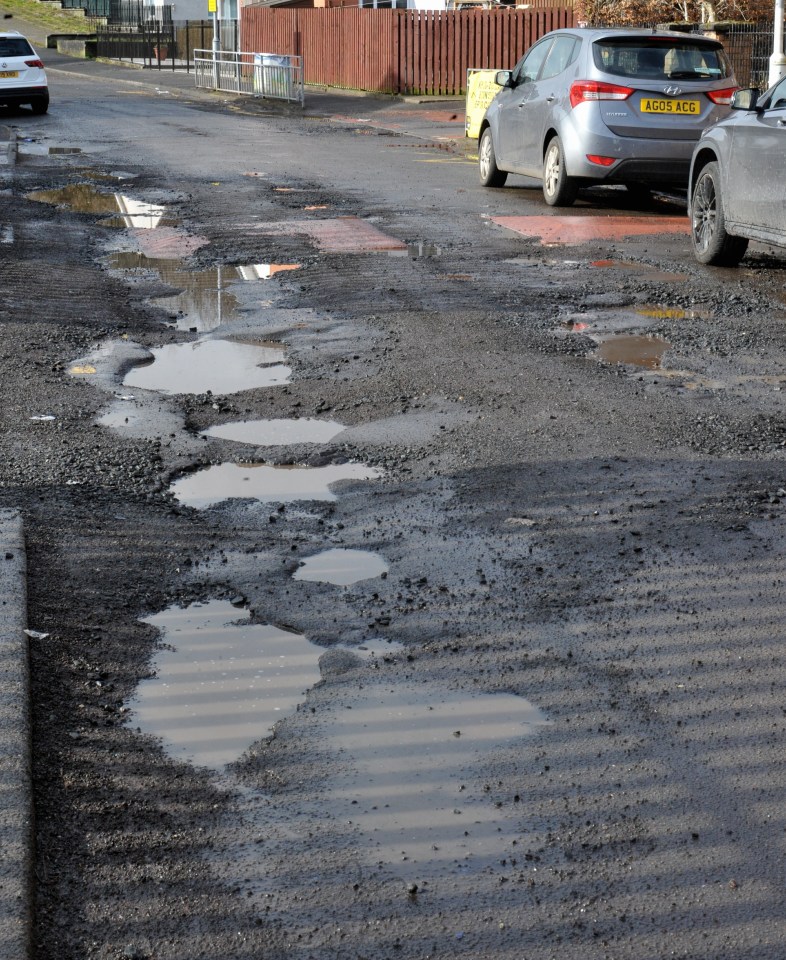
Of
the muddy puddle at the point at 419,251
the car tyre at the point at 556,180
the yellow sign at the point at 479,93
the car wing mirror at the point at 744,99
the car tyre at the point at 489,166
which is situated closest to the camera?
the car wing mirror at the point at 744,99

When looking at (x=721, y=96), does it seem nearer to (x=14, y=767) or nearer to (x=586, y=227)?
(x=586, y=227)

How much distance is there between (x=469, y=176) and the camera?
1798 centimetres

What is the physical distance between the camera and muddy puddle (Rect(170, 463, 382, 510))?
5.55m

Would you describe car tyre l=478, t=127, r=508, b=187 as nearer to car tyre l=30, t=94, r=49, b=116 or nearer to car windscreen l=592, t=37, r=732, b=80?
car windscreen l=592, t=37, r=732, b=80

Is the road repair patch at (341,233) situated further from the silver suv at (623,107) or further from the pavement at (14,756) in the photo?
the pavement at (14,756)

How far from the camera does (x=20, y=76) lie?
29328mm

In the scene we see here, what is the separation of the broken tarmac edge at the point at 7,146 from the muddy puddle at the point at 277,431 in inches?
557

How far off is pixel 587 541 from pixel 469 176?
44.7 ft

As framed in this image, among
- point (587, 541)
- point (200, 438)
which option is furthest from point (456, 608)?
point (200, 438)

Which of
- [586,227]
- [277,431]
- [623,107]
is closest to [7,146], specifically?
[623,107]

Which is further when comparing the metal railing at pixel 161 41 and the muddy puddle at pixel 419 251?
the metal railing at pixel 161 41

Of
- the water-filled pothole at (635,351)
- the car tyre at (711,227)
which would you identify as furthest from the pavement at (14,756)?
the car tyre at (711,227)

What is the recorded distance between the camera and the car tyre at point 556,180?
45.8 feet

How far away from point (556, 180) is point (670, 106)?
4.59ft
